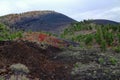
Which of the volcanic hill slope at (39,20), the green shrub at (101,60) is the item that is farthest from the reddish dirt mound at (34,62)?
the volcanic hill slope at (39,20)

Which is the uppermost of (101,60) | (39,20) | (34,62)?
(39,20)

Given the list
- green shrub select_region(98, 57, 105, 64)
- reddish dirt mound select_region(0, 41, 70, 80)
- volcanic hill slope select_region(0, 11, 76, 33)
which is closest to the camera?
reddish dirt mound select_region(0, 41, 70, 80)

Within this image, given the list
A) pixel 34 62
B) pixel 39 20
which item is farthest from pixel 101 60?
pixel 39 20

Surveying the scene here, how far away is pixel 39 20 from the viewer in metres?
69.2

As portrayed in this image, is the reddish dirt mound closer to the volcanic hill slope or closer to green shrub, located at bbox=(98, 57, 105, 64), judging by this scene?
green shrub, located at bbox=(98, 57, 105, 64)

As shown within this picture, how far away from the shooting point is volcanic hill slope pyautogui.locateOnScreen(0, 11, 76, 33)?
66.1 m

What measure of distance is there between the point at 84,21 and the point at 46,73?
42.0 metres

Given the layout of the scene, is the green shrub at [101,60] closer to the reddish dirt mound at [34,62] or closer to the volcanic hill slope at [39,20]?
the reddish dirt mound at [34,62]

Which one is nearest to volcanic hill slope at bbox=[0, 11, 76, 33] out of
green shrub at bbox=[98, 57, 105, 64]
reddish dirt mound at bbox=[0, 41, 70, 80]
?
green shrub at bbox=[98, 57, 105, 64]

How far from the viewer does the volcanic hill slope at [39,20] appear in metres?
66.1

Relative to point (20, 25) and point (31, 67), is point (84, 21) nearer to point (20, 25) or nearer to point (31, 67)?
point (20, 25)

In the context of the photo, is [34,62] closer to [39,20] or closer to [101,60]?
[101,60]

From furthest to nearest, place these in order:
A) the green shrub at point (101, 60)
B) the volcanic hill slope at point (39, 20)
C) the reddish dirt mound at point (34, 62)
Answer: the volcanic hill slope at point (39, 20) < the green shrub at point (101, 60) < the reddish dirt mound at point (34, 62)

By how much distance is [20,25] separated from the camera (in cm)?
6712
